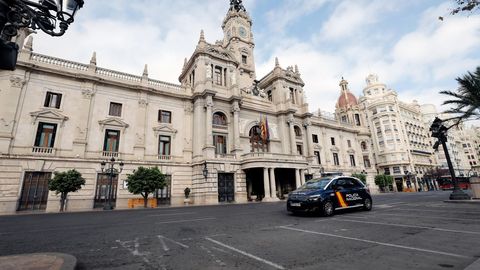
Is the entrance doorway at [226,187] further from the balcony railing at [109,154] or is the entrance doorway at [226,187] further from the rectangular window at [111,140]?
the rectangular window at [111,140]

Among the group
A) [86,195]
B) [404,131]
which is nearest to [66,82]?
[86,195]

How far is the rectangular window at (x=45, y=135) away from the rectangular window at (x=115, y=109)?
15.2ft

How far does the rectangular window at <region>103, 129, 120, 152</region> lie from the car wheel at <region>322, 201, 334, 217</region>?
20.0 metres

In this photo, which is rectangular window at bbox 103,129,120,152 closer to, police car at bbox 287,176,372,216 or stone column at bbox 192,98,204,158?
stone column at bbox 192,98,204,158

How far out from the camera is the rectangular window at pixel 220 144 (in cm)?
2605

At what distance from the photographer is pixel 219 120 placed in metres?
27.2

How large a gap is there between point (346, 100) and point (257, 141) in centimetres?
3594

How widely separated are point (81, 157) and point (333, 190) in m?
20.5

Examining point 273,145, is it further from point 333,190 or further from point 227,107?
point 333,190

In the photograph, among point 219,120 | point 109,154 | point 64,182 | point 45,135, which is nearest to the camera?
point 64,182

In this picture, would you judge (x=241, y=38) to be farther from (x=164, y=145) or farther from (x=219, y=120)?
(x=164, y=145)

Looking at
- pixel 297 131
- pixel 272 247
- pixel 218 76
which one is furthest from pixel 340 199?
pixel 297 131

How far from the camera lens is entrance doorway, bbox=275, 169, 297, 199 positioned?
28.5 m

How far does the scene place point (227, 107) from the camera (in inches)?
1089
